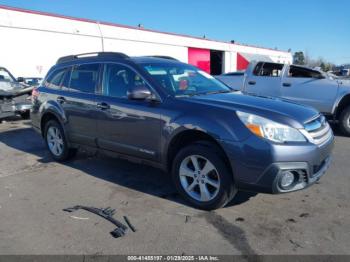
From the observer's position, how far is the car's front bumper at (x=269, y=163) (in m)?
3.43

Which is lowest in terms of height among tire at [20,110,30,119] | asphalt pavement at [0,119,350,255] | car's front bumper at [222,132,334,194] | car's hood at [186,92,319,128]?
tire at [20,110,30,119]

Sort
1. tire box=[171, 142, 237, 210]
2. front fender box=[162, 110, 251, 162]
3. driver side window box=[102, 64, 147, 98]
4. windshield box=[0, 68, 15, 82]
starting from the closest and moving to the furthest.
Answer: front fender box=[162, 110, 251, 162], tire box=[171, 142, 237, 210], driver side window box=[102, 64, 147, 98], windshield box=[0, 68, 15, 82]

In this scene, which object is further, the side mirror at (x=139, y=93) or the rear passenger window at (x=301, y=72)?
the rear passenger window at (x=301, y=72)

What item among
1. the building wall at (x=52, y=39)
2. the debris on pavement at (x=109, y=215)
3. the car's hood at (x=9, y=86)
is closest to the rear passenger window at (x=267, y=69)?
the debris on pavement at (x=109, y=215)

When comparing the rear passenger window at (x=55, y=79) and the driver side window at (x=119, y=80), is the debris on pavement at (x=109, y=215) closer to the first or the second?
the driver side window at (x=119, y=80)

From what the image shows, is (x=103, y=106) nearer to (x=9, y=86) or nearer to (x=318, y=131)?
(x=318, y=131)

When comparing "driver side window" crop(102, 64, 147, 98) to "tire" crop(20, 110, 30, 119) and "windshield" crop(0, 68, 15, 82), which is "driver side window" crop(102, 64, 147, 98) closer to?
"tire" crop(20, 110, 30, 119)

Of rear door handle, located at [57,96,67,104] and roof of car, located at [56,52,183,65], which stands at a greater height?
roof of car, located at [56,52,183,65]

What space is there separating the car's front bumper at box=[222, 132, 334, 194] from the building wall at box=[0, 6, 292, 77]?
1695 centimetres

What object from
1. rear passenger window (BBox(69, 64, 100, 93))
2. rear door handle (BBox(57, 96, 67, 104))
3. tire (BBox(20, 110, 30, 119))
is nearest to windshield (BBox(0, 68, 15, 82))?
tire (BBox(20, 110, 30, 119))

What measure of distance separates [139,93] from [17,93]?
746 cm

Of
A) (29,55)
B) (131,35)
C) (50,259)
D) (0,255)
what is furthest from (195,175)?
(131,35)

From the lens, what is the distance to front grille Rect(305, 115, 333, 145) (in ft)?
12.2

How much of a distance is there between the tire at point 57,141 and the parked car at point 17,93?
3816mm
